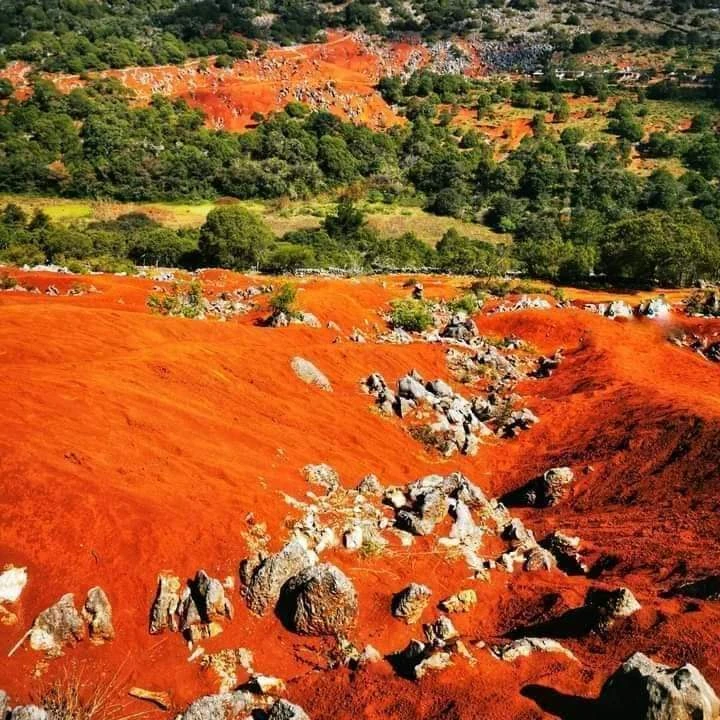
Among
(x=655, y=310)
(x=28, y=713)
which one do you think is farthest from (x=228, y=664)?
(x=655, y=310)

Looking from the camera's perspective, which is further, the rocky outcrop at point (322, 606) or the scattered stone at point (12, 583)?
the rocky outcrop at point (322, 606)

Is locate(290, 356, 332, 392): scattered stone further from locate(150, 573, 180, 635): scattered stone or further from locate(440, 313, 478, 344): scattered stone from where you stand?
locate(150, 573, 180, 635): scattered stone

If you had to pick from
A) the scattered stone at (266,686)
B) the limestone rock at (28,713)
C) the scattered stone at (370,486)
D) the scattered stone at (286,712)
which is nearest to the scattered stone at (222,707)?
the scattered stone at (266,686)

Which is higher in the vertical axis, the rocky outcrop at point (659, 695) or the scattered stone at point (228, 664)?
the rocky outcrop at point (659, 695)

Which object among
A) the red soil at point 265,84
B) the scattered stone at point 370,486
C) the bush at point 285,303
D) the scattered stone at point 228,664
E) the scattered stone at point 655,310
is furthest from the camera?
the red soil at point 265,84

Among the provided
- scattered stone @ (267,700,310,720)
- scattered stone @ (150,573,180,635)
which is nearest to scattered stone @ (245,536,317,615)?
scattered stone @ (150,573,180,635)

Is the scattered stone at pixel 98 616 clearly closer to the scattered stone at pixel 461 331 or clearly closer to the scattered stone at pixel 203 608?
the scattered stone at pixel 203 608
